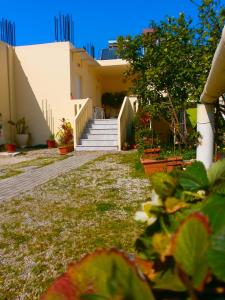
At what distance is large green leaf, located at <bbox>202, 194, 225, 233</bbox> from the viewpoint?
1.82 feet

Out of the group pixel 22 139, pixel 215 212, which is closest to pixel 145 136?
pixel 22 139

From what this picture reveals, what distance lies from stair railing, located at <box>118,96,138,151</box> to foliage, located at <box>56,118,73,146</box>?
237 centimetres

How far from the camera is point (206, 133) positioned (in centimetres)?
360

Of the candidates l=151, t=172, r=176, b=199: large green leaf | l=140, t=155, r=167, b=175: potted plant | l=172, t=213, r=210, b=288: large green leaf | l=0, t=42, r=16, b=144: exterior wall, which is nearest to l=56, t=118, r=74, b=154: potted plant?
l=0, t=42, r=16, b=144: exterior wall

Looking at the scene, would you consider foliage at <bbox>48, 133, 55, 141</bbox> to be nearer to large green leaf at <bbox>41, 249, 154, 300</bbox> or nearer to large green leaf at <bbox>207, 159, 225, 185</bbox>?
large green leaf at <bbox>207, 159, 225, 185</bbox>

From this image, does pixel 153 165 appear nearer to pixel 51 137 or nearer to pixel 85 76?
pixel 51 137

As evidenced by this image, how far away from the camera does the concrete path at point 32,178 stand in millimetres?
6285

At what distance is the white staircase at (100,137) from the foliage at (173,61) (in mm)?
3360

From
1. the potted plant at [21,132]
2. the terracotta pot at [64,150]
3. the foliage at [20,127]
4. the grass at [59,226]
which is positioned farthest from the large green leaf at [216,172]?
the foliage at [20,127]

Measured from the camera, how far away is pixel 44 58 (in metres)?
15.2

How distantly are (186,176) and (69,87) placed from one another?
48.1 ft

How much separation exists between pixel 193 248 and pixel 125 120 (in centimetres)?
1357

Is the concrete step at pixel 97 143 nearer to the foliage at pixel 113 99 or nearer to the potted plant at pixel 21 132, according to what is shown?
the potted plant at pixel 21 132

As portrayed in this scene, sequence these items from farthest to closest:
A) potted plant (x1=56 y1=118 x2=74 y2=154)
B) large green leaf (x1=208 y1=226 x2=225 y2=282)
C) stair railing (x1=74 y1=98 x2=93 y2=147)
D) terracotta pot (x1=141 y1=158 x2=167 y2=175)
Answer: potted plant (x1=56 y1=118 x2=74 y2=154)
stair railing (x1=74 y1=98 x2=93 y2=147)
terracotta pot (x1=141 y1=158 x2=167 y2=175)
large green leaf (x1=208 y1=226 x2=225 y2=282)
